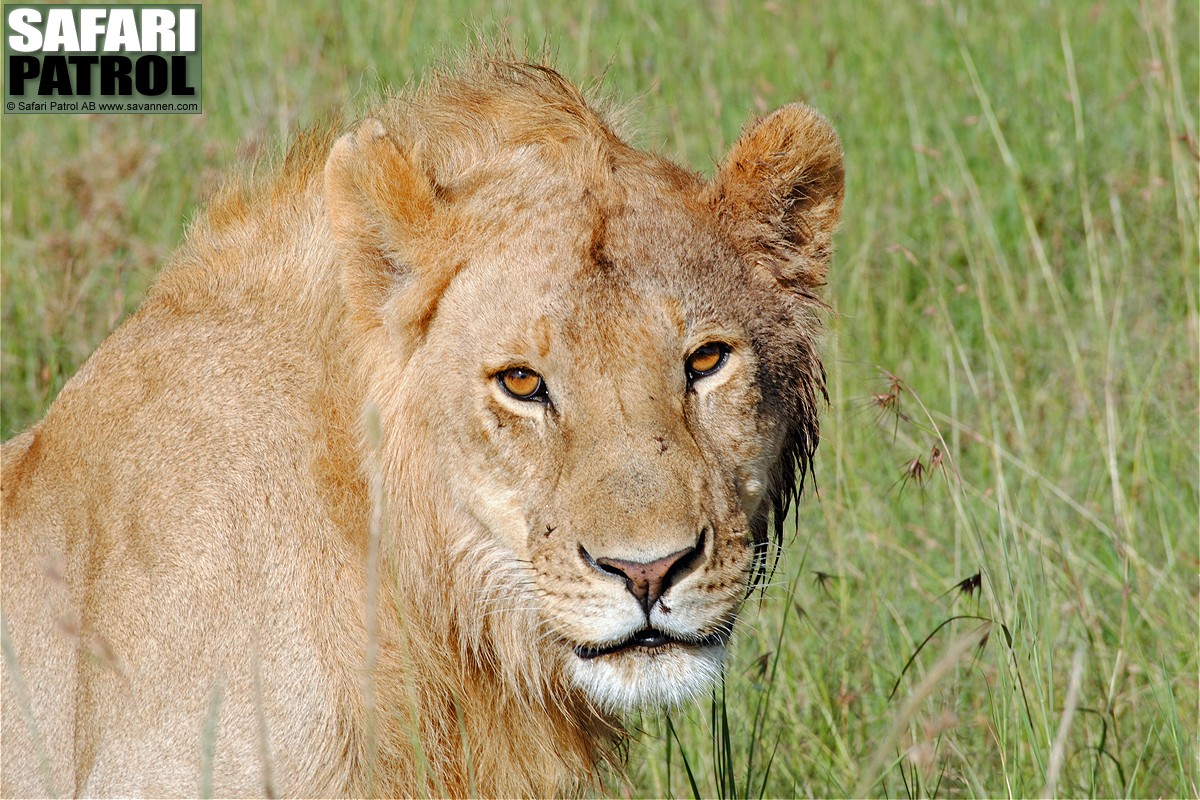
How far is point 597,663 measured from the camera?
9.63 feet

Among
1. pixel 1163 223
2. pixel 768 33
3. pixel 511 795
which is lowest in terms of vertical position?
pixel 511 795

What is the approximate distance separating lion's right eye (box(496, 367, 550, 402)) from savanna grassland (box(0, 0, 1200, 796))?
936 millimetres

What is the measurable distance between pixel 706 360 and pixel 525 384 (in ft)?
1.38

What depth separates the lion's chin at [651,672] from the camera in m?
2.87

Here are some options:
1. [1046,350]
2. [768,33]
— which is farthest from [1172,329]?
[768,33]

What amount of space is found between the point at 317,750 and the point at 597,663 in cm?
64

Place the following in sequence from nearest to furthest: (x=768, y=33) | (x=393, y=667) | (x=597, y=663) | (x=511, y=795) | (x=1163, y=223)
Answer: (x=597, y=663) → (x=393, y=667) → (x=511, y=795) → (x=1163, y=223) → (x=768, y=33)

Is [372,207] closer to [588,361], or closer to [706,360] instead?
[588,361]

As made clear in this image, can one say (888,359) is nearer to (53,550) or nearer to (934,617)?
(934,617)

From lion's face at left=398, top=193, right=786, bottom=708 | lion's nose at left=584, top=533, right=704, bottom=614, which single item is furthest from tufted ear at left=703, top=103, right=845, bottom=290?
lion's nose at left=584, top=533, right=704, bottom=614

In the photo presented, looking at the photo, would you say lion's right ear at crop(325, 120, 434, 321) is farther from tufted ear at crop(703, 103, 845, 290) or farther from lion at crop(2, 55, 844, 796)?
tufted ear at crop(703, 103, 845, 290)

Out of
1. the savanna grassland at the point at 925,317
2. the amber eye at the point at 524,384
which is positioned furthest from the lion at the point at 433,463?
the savanna grassland at the point at 925,317

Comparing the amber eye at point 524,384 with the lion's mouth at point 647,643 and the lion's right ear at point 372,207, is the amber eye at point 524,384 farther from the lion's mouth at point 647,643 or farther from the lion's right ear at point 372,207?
the lion's mouth at point 647,643

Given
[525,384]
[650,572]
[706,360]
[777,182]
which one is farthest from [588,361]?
[777,182]
